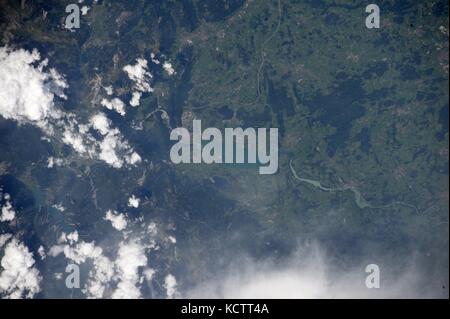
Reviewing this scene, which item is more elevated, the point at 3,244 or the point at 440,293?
the point at 3,244

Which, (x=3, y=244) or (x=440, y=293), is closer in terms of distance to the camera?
(x=440, y=293)

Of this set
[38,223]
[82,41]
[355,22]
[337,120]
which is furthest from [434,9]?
[38,223]

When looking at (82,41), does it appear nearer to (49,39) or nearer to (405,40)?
(49,39)

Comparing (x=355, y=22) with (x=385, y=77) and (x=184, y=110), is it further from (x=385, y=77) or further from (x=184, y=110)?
(x=184, y=110)

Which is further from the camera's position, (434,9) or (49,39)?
(49,39)

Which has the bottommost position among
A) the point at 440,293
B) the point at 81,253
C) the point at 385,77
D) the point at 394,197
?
the point at 440,293

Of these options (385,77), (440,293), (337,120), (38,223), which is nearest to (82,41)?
(38,223)

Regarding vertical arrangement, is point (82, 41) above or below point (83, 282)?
above
